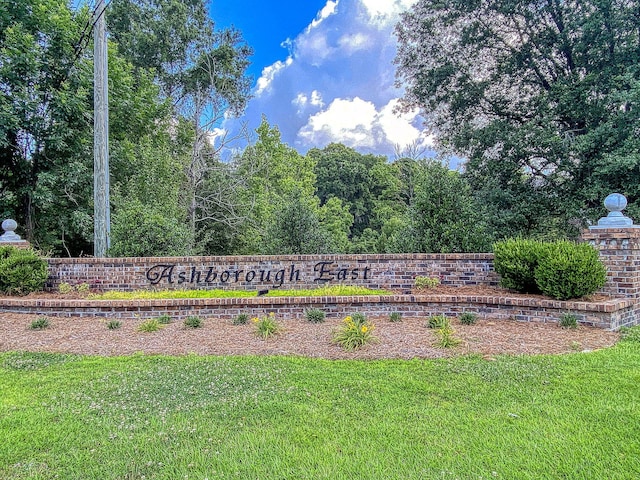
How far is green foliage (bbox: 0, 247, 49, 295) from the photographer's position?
718cm

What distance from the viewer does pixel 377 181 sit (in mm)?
29516

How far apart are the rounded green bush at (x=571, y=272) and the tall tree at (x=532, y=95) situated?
5.80 meters

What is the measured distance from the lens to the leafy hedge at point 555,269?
5.63 metres

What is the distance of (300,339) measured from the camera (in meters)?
5.18

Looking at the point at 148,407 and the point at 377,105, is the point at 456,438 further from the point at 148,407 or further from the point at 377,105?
the point at 377,105

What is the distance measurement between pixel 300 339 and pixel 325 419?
2279 mm

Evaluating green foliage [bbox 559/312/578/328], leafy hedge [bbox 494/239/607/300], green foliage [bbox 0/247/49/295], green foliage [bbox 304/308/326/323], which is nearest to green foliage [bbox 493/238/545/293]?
leafy hedge [bbox 494/239/607/300]

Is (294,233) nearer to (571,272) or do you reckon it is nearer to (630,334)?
(571,272)

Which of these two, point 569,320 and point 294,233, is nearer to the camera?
point 569,320

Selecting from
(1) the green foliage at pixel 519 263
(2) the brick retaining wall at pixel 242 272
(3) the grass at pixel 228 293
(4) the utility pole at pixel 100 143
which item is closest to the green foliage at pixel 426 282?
(2) the brick retaining wall at pixel 242 272

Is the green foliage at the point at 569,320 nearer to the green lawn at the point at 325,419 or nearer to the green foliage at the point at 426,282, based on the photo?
the green lawn at the point at 325,419

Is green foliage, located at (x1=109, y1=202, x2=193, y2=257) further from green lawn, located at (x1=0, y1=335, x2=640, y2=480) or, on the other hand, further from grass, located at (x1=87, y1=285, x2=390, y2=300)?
green lawn, located at (x1=0, y1=335, x2=640, y2=480)

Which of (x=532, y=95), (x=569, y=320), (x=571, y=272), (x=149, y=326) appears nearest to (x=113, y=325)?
(x=149, y=326)

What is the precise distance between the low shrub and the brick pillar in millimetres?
1087
